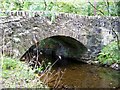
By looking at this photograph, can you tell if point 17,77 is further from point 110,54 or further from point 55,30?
point 110,54

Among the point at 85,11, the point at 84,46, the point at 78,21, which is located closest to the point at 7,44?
the point at 78,21

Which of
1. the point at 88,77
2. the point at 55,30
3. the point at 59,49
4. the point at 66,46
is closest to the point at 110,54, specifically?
the point at 88,77

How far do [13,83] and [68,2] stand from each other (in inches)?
270

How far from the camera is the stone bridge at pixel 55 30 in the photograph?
22.6ft

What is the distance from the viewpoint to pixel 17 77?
4.61 meters

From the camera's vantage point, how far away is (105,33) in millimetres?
Result: 9930

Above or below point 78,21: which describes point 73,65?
below

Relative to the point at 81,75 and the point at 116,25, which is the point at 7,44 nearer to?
the point at 81,75

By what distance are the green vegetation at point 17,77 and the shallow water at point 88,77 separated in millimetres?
1663

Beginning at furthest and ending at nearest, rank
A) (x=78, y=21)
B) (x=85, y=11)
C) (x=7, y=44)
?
(x=85, y=11) < (x=78, y=21) < (x=7, y=44)

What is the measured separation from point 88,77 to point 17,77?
3.94 m

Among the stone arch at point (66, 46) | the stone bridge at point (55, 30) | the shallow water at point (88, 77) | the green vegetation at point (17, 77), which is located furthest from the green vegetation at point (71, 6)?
the green vegetation at point (17, 77)

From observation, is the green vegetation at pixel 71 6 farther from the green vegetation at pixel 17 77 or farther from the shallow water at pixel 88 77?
the green vegetation at pixel 17 77

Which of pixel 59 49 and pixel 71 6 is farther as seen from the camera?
pixel 59 49
